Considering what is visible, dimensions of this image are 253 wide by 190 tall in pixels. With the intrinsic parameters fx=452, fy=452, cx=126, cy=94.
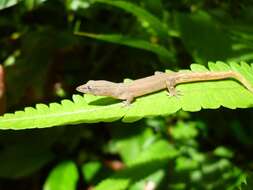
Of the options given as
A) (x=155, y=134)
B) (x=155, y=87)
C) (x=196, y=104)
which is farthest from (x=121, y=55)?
(x=196, y=104)

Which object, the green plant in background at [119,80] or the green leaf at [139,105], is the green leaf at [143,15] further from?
the green leaf at [139,105]

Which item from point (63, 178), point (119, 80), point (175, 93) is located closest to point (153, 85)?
point (175, 93)

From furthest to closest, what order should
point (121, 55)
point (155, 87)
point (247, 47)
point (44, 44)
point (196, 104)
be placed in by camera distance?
point (121, 55) < point (44, 44) < point (247, 47) < point (155, 87) < point (196, 104)

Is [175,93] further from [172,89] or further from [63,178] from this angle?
[63,178]

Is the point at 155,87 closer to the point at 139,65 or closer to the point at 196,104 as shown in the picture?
the point at 196,104

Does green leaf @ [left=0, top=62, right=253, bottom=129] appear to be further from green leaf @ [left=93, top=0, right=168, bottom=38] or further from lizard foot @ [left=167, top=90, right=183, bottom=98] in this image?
green leaf @ [left=93, top=0, right=168, bottom=38]

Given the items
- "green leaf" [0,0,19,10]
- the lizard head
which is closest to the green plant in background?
"green leaf" [0,0,19,10]
